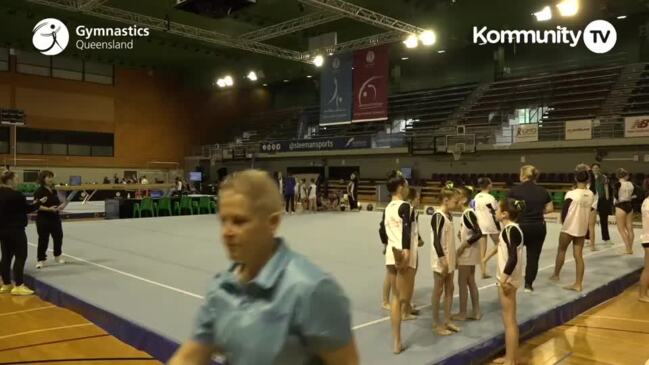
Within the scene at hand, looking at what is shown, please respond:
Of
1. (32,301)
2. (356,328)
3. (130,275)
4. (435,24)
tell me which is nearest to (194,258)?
(130,275)

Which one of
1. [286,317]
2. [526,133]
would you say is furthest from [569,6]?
[286,317]

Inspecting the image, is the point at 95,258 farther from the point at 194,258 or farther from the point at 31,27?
the point at 31,27

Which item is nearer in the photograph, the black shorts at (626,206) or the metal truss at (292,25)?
the black shorts at (626,206)

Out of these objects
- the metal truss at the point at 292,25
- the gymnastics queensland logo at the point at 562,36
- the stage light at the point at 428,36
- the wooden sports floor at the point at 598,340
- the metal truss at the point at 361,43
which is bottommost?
the wooden sports floor at the point at 598,340

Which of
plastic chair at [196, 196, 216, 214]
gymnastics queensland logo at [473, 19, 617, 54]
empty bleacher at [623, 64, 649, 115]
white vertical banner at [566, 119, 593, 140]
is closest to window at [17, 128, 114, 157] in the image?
plastic chair at [196, 196, 216, 214]

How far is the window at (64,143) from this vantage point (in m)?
25.6

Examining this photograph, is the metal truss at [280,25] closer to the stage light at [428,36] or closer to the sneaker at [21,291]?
the stage light at [428,36]

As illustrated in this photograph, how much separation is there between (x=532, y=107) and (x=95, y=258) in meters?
19.4

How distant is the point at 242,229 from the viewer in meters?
1.27

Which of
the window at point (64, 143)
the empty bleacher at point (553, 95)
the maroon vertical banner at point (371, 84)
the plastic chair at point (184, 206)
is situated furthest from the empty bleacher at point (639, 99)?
the window at point (64, 143)

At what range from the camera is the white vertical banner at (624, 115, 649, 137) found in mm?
17047

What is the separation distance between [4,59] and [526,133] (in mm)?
24745

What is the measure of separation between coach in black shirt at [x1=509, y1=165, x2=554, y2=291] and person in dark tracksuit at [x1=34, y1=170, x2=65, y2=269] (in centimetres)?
619

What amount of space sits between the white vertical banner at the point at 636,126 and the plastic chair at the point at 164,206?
15861mm
